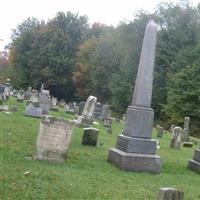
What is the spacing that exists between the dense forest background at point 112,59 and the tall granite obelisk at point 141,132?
28757mm

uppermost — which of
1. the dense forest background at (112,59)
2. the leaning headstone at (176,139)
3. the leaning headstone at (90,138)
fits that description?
the dense forest background at (112,59)

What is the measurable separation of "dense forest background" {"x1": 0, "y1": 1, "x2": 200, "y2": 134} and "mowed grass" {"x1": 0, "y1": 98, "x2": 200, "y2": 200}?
93.7ft

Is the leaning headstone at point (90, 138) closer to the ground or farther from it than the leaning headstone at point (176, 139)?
closer to the ground

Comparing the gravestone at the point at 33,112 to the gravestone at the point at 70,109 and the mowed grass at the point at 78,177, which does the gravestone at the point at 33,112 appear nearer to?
the mowed grass at the point at 78,177

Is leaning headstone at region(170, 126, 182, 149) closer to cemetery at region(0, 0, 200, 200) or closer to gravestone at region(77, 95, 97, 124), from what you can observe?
cemetery at region(0, 0, 200, 200)

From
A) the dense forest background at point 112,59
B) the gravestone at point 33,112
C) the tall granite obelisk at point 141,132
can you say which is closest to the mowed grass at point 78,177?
the tall granite obelisk at point 141,132

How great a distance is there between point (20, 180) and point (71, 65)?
184 feet

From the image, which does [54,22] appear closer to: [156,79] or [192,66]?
[156,79]

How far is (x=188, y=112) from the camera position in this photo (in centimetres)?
4212

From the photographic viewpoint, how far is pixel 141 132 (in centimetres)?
1218

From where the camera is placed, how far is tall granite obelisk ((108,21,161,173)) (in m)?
11.7

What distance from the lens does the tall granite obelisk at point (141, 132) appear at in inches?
462

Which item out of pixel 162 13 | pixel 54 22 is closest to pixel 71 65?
pixel 54 22

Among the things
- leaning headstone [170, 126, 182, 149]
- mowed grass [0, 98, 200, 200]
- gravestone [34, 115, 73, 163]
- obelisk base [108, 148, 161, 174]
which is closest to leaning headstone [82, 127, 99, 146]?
mowed grass [0, 98, 200, 200]
